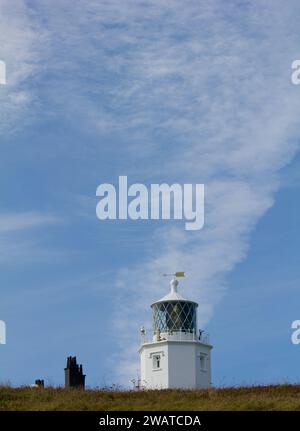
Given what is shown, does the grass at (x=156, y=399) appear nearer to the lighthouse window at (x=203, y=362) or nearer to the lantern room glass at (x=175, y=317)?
the lighthouse window at (x=203, y=362)

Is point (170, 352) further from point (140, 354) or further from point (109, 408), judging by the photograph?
point (109, 408)

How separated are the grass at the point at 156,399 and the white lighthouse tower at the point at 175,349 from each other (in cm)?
1058

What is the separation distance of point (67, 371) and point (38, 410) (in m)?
10.2

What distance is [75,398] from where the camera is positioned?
97.6ft

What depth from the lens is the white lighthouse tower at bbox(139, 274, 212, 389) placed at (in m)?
43.1

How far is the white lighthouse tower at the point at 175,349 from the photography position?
43094 mm

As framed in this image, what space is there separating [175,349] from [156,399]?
1368 centimetres

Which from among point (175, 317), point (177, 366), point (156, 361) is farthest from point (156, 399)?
point (175, 317)

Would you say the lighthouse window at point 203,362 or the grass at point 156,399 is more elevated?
the lighthouse window at point 203,362

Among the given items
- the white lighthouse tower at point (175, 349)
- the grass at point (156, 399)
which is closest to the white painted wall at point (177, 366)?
the white lighthouse tower at point (175, 349)

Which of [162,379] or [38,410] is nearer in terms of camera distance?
[38,410]
